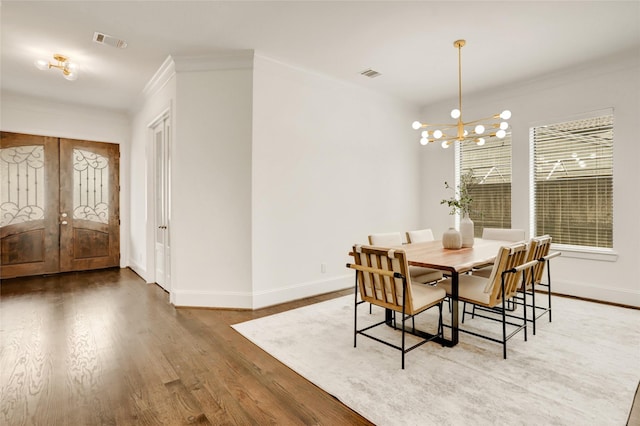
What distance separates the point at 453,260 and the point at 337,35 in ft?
8.29

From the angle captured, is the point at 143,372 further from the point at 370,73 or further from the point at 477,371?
the point at 370,73

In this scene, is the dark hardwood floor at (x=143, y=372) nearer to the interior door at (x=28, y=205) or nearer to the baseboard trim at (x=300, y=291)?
the baseboard trim at (x=300, y=291)

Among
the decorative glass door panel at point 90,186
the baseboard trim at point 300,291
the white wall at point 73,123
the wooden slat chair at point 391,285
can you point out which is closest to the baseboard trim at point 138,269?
the white wall at point 73,123

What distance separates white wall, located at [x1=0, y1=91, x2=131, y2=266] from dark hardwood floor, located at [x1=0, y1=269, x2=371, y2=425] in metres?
2.79

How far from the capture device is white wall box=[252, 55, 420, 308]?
153 inches

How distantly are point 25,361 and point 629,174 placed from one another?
635cm

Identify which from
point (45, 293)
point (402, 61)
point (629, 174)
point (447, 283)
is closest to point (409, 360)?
point (447, 283)

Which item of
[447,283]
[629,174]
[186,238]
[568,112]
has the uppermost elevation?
[568,112]

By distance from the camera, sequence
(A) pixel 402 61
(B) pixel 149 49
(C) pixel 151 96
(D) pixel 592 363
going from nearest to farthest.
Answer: (D) pixel 592 363
(B) pixel 149 49
(A) pixel 402 61
(C) pixel 151 96

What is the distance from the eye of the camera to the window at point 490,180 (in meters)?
4.95

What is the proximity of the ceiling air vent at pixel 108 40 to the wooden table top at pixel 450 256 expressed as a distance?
3.75 meters

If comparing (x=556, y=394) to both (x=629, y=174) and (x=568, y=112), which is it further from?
(x=568, y=112)

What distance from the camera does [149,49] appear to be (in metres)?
3.67

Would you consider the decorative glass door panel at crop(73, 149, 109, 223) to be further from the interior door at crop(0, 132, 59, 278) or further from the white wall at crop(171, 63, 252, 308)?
the white wall at crop(171, 63, 252, 308)
